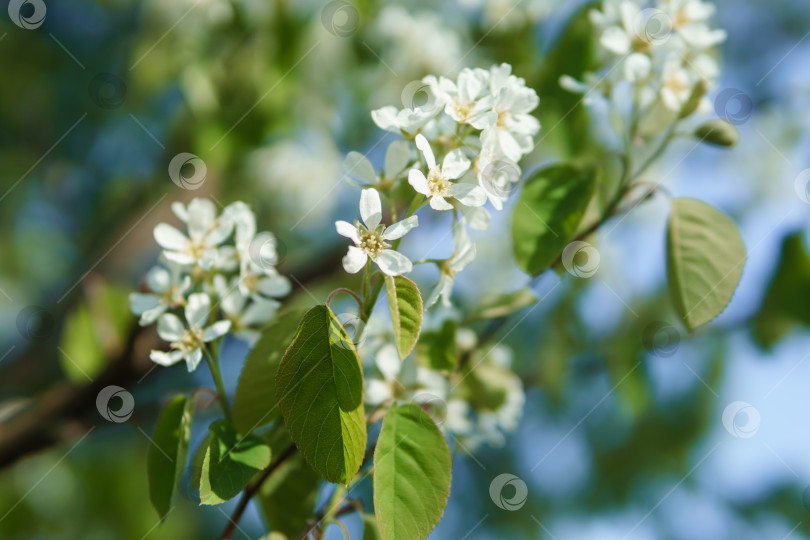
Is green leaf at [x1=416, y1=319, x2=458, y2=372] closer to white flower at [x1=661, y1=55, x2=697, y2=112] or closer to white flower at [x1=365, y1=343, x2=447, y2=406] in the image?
white flower at [x1=365, y1=343, x2=447, y2=406]

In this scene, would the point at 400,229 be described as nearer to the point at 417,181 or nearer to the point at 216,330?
the point at 417,181

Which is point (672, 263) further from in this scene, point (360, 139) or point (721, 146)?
point (360, 139)

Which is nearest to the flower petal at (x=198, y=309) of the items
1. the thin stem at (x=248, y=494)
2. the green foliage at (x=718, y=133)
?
the thin stem at (x=248, y=494)

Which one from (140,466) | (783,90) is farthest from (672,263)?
(140,466)

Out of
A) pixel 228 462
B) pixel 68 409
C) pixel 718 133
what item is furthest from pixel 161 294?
pixel 718 133

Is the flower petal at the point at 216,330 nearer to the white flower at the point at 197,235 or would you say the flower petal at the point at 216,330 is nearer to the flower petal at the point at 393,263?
the white flower at the point at 197,235

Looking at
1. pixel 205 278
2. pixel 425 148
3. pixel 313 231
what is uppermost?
pixel 425 148
